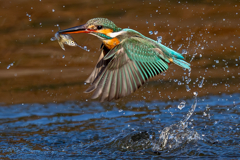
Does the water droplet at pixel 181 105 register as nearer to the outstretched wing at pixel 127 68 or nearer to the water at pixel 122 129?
the water at pixel 122 129

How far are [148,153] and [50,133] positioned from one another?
1.03 meters

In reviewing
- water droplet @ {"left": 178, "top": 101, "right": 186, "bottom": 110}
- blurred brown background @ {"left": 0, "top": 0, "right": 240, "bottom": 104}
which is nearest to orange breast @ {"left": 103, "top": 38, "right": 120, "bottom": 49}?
water droplet @ {"left": 178, "top": 101, "right": 186, "bottom": 110}

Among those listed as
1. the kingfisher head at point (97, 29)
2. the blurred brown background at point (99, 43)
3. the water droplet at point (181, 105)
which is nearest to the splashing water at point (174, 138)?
the water droplet at point (181, 105)

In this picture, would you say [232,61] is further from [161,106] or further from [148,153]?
[148,153]

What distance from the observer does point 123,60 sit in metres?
2.75

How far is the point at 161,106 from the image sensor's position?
13.8 feet

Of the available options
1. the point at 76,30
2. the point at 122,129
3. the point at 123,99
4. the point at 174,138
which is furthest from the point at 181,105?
the point at 76,30

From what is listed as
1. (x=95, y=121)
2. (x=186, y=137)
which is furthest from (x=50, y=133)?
(x=186, y=137)

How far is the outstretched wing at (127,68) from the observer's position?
2596 millimetres

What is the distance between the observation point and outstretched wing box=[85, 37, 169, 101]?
2596 mm

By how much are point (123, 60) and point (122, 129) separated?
2.96 ft

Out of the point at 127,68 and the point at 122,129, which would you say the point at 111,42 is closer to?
the point at 127,68

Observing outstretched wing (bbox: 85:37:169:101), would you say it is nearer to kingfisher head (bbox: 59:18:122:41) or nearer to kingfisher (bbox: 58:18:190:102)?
kingfisher (bbox: 58:18:190:102)

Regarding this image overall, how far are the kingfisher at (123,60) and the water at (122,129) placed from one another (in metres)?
0.49
